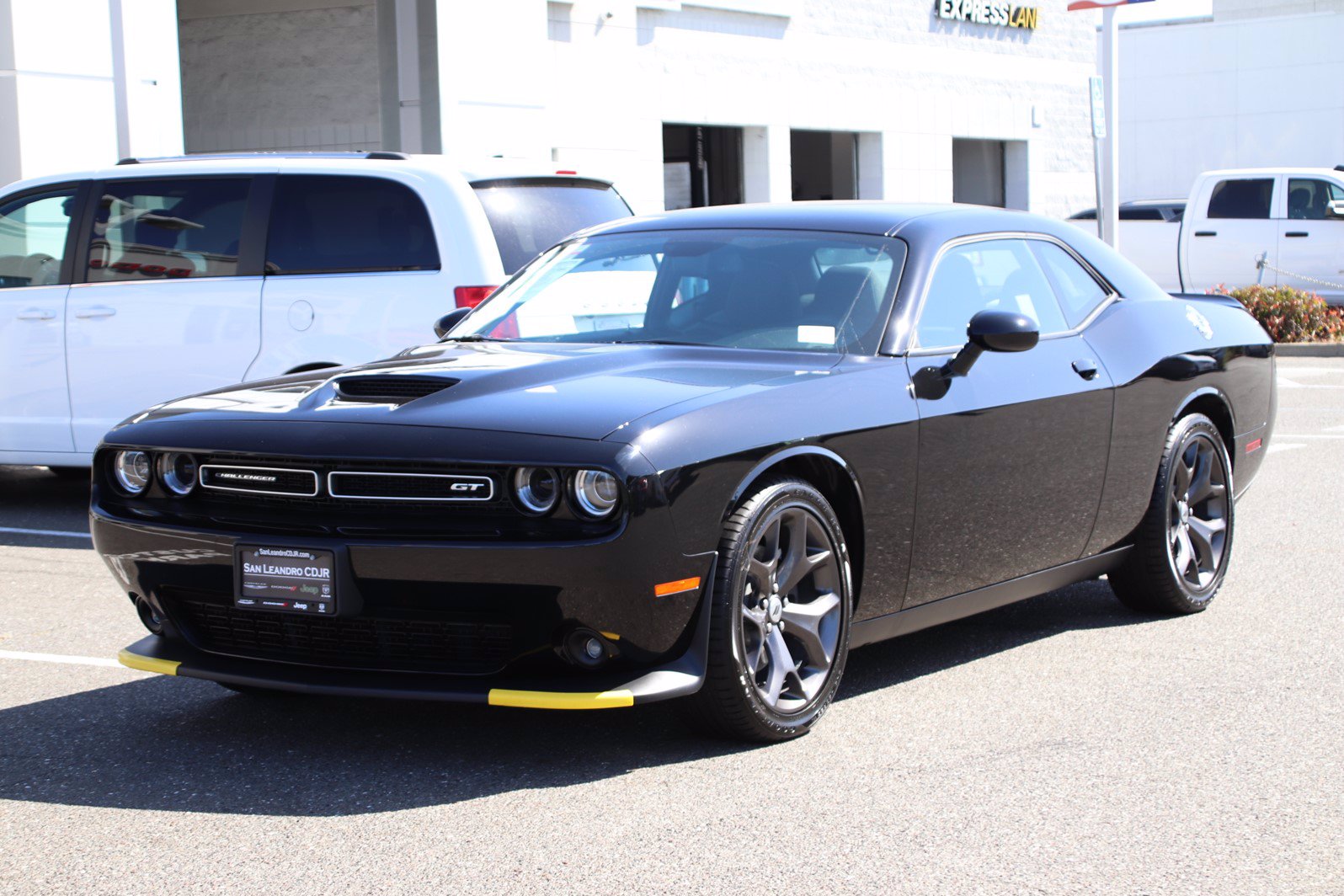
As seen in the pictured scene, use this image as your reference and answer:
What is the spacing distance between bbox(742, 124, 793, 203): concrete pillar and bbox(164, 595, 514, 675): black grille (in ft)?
73.0

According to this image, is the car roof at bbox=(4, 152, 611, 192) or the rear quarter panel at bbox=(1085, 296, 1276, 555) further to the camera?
the car roof at bbox=(4, 152, 611, 192)

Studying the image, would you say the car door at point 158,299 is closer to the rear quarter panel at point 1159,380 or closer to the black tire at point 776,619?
the rear quarter panel at point 1159,380

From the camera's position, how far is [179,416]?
4.88 metres

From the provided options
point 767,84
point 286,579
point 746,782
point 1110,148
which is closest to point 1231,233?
point 1110,148

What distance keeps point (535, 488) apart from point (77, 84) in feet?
39.9

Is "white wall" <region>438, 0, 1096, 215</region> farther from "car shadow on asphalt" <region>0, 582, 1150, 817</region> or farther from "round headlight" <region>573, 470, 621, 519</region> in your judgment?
"round headlight" <region>573, 470, 621, 519</region>

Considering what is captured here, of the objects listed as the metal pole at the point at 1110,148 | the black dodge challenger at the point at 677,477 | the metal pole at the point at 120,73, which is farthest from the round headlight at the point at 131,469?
the metal pole at the point at 1110,148

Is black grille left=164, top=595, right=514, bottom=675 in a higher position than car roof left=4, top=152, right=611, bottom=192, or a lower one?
lower

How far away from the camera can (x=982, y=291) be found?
580cm

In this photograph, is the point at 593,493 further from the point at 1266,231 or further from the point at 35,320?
the point at 1266,231

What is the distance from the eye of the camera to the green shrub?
62.1 ft

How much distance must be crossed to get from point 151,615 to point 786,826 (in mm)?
1991

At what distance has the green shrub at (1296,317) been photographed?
1892 cm

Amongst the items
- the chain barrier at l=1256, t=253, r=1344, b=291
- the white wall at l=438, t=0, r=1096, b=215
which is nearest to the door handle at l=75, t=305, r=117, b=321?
the white wall at l=438, t=0, r=1096, b=215
